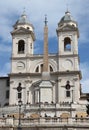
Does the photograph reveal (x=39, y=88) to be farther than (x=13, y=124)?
Yes

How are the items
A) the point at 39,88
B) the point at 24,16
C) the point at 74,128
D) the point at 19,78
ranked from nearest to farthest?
the point at 74,128 → the point at 39,88 → the point at 19,78 → the point at 24,16

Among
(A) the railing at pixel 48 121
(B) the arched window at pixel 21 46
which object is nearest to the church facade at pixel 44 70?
(B) the arched window at pixel 21 46

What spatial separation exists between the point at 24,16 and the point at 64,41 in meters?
15.9

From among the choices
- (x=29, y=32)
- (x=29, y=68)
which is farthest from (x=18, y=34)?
→ (x=29, y=68)

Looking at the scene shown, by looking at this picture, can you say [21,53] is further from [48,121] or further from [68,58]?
[48,121]

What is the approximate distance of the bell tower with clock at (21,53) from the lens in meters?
119

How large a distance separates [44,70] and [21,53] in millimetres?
14619

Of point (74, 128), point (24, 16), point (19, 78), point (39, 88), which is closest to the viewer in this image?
point (74, 128)

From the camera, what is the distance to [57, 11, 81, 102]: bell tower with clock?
380 feet

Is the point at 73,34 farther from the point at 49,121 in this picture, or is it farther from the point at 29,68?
the point at 49,121

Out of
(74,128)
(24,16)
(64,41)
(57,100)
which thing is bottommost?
(74,128)

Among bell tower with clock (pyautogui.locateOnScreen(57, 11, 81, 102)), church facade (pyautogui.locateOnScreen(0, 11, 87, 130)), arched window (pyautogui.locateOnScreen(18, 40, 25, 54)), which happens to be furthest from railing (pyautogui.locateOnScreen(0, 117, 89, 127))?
arched window (pyautogui.locateOnScreen(18, 40, 25, 54))

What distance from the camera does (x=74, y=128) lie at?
2211 inches

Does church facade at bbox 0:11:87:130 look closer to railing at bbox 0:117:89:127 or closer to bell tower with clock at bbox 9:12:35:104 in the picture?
bell tower with clock at bbox 9:12:35:104
